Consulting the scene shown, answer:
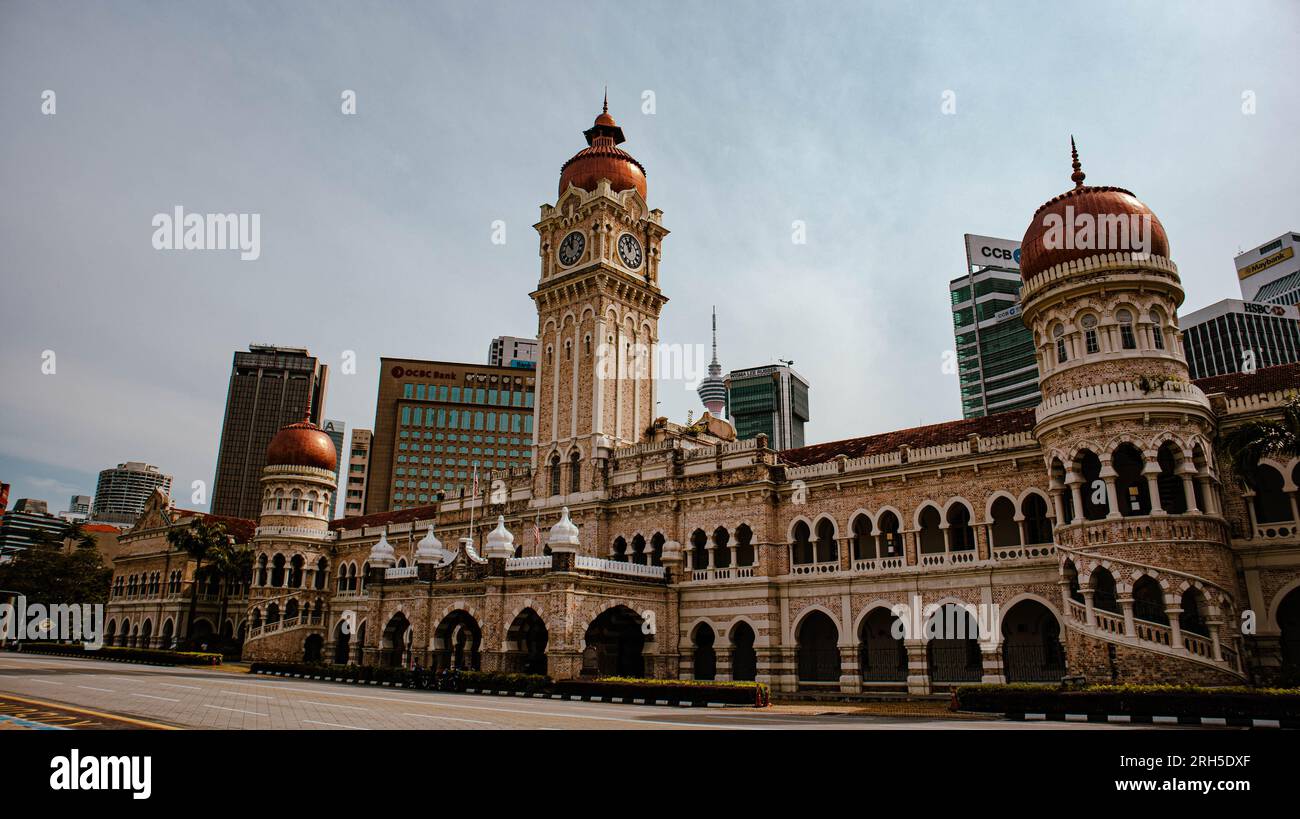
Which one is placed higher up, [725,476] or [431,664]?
[725,476]

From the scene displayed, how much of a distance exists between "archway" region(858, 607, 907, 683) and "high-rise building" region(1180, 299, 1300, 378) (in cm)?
10393

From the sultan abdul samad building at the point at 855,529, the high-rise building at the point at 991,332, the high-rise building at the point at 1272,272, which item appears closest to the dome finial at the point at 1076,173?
the sultan abdul samad building at the point at 855,529

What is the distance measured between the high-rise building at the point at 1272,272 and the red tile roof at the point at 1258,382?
373 ft

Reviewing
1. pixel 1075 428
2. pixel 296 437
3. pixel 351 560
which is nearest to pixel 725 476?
pixel 1075 428

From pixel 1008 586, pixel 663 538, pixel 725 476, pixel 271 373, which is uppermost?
pixel 271 373

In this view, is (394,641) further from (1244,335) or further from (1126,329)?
(1244,335)

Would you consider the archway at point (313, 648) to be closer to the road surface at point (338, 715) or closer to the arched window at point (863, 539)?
the road surface at point (338, 715)

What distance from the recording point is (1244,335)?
4471 inches

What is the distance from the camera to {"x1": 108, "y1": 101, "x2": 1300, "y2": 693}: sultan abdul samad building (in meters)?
24.2

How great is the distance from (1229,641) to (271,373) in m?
171

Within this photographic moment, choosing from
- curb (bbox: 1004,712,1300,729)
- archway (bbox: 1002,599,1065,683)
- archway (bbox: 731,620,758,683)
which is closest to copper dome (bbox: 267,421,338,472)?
archway (bbox: 731,620,758,683)
